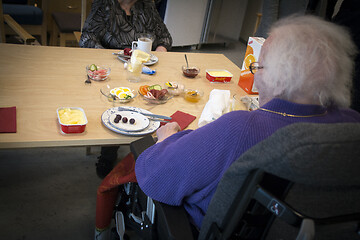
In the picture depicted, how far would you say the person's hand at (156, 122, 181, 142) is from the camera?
4.09 ft

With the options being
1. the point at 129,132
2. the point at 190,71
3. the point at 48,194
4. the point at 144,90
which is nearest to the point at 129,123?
the point at 129,132

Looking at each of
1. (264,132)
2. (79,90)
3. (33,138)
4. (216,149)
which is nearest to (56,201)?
(79,90)

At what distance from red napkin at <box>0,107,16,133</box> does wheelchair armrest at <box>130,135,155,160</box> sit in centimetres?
43

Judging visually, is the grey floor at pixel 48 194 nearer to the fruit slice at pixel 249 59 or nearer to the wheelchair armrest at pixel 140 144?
the wheelchair armrest at pixel 140 144

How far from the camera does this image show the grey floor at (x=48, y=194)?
1721mm

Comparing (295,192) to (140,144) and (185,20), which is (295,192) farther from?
(185,20)

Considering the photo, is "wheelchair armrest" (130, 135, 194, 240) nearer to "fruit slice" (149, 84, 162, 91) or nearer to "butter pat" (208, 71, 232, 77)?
"fruit slice" (149, 84, 162, 91)

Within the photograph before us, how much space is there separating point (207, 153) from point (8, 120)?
0.77 metres

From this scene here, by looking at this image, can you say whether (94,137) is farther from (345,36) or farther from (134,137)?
(345,36)

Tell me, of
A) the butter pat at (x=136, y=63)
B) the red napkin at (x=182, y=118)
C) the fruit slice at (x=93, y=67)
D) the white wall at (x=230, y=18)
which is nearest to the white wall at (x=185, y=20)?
the white wall at (x=230, y=18)

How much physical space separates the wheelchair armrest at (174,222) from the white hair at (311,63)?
47cm

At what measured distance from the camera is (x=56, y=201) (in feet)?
6.23

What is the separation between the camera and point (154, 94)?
1.52 m

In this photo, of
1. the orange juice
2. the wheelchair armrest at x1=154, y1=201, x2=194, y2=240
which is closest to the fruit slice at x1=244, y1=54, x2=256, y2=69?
the orange juice
